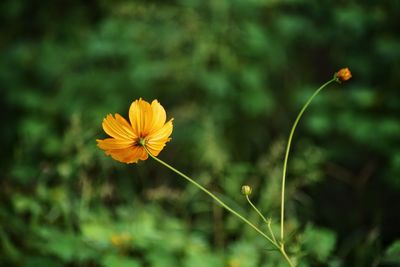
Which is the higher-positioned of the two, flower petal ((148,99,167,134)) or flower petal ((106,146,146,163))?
flower petal ((148,99,167,134))

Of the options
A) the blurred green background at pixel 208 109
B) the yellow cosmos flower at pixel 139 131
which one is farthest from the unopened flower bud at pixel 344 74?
the blurred green background at pixel 208 109

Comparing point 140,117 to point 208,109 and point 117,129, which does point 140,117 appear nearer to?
point 117,129

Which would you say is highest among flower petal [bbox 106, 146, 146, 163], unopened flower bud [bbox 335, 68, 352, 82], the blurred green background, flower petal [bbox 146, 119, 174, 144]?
the blurred green background

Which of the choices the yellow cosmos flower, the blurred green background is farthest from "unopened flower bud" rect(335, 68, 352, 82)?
the blurred green background

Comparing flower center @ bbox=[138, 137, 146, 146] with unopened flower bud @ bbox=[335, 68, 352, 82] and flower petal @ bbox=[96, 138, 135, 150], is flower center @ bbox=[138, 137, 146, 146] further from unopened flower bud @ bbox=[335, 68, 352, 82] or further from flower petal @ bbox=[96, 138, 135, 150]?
unopened flower bud @ bbox=[335, 68, 352, 82]

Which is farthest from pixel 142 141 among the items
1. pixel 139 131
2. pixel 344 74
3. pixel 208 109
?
pixel 208 109

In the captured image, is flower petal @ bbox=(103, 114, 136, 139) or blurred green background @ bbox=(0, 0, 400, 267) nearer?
flower petal @ bbox=(103, 114, 136, 139)

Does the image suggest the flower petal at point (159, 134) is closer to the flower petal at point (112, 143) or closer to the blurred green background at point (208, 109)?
the flower petal at point (112, 143)
